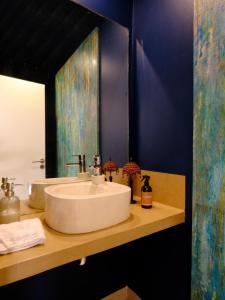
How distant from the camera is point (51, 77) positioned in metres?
1.29

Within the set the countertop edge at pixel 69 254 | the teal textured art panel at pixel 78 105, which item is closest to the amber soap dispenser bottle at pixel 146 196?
the countertop edge at pixel 69 254

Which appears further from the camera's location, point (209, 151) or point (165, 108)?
point (165, 108)

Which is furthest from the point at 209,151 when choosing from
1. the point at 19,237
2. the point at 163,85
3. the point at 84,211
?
the point at 19,237

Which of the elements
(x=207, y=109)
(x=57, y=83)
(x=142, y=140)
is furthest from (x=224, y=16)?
(x=57, y=83)

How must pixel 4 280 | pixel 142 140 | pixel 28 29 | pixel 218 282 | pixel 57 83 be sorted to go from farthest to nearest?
pixel 142 140
pixel 57 83
pixel 28 29
pixel 218 282
pixel 4 280

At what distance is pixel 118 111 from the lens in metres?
1.62

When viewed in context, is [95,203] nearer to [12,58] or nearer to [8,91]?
[8,91]

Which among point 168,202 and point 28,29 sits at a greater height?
point 28,29

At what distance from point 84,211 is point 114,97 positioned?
99cm

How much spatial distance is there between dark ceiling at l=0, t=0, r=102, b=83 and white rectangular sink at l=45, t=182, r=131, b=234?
75cm

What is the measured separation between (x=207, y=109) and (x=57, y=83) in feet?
2.93

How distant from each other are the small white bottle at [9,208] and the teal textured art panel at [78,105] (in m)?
0.37

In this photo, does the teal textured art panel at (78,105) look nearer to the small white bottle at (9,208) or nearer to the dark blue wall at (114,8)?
the dark blue wall at (114,8)

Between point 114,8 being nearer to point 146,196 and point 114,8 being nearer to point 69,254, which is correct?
point 146,196
